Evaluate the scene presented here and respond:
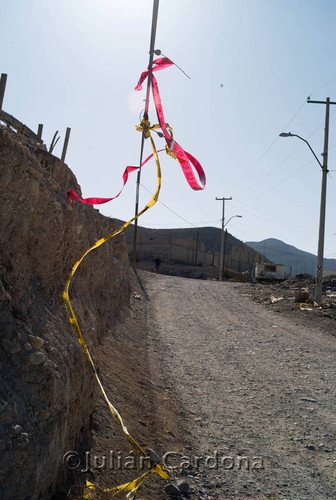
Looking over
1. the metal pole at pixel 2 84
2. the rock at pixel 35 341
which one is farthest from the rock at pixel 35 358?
the metal pole at pixel 2 84

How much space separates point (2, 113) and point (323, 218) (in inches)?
576

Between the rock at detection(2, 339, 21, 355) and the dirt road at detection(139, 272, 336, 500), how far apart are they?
2.20 metres

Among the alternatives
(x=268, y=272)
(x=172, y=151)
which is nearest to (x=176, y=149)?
(x=172, y=151)

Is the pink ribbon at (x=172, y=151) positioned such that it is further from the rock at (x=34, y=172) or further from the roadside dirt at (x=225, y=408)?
the roadside dirt at (x=225, y=408)

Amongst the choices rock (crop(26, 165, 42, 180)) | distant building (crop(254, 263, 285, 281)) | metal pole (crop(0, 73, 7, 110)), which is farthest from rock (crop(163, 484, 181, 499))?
distant building (crop(254, 263, 285, 281))

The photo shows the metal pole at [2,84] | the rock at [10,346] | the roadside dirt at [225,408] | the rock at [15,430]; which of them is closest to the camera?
the rock at [15,430]

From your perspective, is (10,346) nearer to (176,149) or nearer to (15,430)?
(15,430)

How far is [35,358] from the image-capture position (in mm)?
3535

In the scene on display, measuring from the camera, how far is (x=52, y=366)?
3750 millimetres

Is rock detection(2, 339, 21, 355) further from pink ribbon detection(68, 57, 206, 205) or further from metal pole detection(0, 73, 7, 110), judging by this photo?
metal pole detection(0, 73, 7, 110)

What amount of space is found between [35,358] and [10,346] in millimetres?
213

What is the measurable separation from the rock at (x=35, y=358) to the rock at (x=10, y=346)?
0.30 ft

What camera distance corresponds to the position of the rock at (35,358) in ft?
11.5

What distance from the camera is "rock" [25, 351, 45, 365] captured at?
11.5 ft
